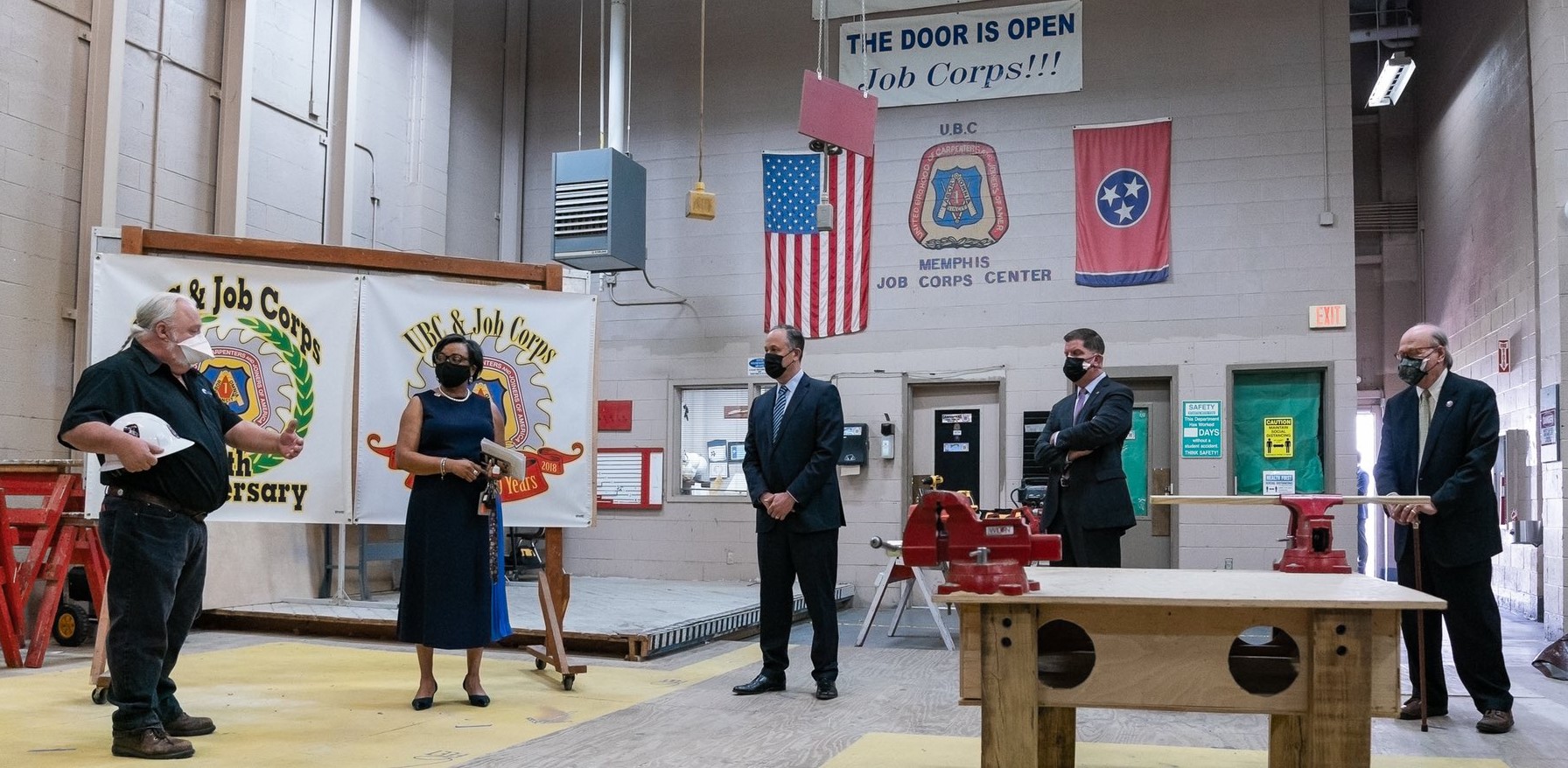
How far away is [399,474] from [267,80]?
13.0ft

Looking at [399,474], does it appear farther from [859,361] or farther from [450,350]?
[859,361]

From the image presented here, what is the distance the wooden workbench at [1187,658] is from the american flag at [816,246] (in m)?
6.86

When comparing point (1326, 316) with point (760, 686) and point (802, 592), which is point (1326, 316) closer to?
point (802, 592)

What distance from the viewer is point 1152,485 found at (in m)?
8.53

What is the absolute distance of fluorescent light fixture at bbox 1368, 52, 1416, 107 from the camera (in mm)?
9070

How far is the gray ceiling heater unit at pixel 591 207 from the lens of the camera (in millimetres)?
8789

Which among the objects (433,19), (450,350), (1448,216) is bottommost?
(450,350)

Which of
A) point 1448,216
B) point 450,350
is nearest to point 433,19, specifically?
point 450,350

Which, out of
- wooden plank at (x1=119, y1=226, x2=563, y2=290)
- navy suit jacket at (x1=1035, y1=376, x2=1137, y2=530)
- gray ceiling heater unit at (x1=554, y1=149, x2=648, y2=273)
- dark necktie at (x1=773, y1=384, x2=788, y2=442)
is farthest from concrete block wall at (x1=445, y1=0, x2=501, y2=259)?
navy suit jacket at (x1=1035, y1=376, x2=1137, y2=530)

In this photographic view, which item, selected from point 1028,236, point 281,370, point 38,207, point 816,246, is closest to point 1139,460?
point 1028,236

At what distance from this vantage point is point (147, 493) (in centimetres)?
336

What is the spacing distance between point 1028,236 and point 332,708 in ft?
20.5

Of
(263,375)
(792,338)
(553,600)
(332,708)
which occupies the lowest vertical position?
(332,708)

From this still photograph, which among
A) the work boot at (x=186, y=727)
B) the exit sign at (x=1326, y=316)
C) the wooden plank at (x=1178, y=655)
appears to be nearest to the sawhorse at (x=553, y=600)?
the work boot at (x=186, y=727)
